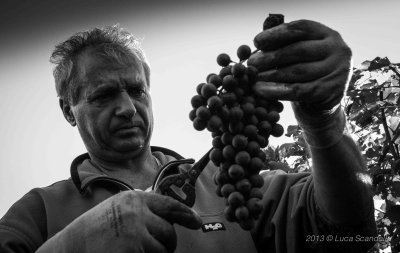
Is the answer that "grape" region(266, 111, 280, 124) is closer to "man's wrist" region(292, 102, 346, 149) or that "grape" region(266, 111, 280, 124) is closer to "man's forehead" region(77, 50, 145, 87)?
"man's wrist" region(292, 102, 346, 149)

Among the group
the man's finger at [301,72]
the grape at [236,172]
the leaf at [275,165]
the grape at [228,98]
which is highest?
the man's finger at [301,72]

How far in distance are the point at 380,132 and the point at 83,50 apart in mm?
1901

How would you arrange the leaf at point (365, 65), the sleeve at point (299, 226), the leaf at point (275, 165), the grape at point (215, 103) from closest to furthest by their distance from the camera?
the grape at point (215, 103), the sleeve at point (299, 226), the leaf at point (365, 65), the leaf at point (275, 165)

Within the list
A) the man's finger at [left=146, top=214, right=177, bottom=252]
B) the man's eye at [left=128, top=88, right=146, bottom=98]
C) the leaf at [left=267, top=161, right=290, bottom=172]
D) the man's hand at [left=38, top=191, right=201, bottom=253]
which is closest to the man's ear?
the man's eye at [left=128, top=88, right=146, bottom=98]

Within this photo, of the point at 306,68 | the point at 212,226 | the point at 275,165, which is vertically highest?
the point at 306,68

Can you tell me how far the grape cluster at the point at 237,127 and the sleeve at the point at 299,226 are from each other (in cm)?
56

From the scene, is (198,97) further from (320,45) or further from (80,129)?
(80,129)

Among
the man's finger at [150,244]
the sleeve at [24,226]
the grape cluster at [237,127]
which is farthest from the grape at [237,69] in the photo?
the sleeve at [24,226]

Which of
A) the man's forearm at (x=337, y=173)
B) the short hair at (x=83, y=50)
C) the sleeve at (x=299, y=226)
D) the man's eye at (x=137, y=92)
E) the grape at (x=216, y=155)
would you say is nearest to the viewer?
the grape at (x=216, y=155)

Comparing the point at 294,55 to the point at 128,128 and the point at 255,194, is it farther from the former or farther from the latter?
the point at 128,128

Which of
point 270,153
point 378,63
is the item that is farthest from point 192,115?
point 270,153

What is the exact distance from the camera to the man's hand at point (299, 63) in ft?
5.21

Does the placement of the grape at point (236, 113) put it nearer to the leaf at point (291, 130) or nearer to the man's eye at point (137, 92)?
the man's eye at point (137, 92)

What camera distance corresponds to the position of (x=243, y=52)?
63.8 inches
